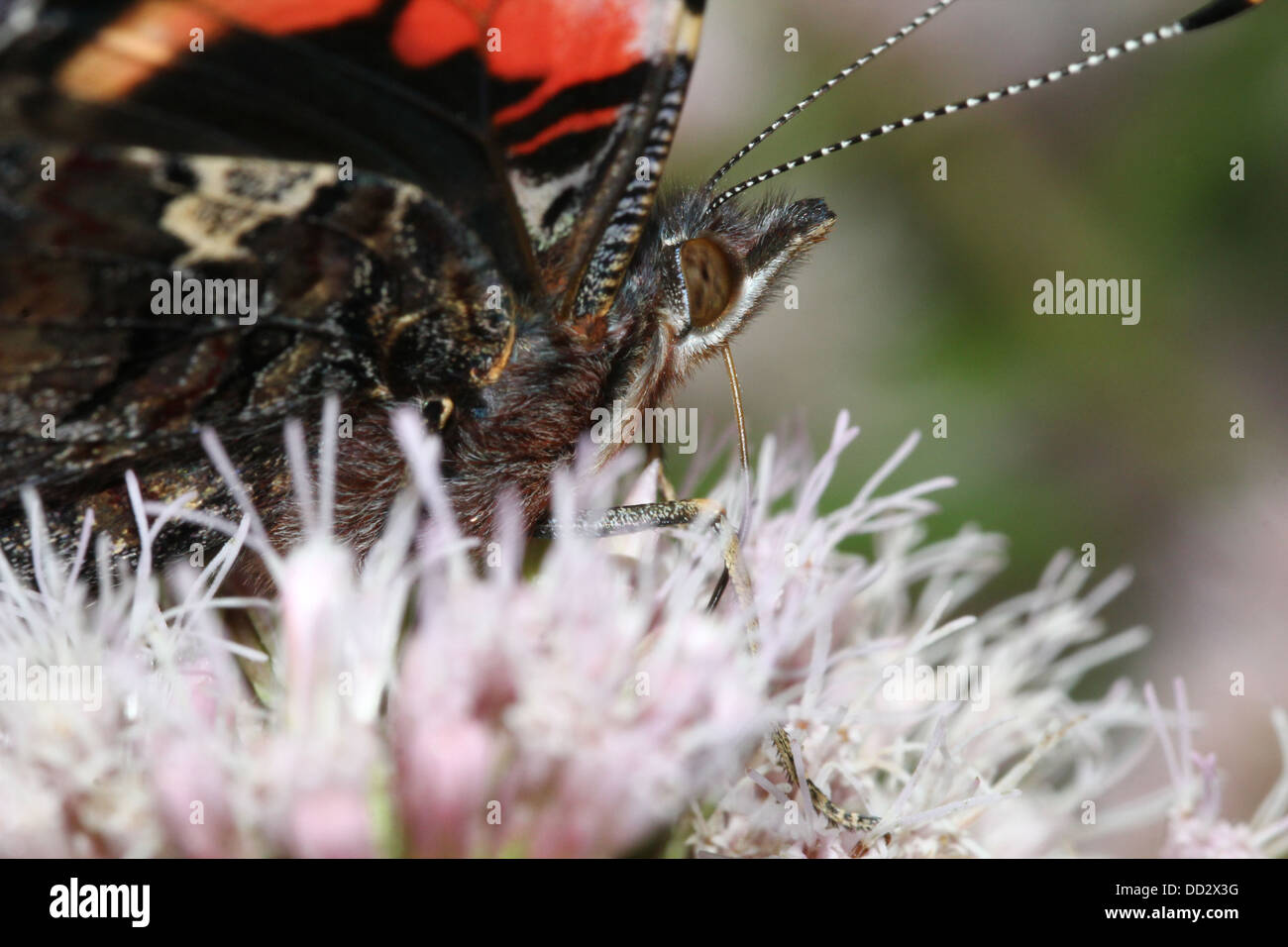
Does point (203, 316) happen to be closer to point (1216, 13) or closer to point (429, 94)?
point (429, 94)

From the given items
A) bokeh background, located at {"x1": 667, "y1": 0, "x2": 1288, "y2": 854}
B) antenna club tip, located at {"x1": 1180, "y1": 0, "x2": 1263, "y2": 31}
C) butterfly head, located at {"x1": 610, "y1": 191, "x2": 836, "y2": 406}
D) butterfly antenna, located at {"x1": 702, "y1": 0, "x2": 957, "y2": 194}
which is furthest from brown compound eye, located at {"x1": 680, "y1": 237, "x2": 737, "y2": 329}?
bokeh background, located at {"x1": 667, "y1": 0, "x2": 1288, "y2": 854}

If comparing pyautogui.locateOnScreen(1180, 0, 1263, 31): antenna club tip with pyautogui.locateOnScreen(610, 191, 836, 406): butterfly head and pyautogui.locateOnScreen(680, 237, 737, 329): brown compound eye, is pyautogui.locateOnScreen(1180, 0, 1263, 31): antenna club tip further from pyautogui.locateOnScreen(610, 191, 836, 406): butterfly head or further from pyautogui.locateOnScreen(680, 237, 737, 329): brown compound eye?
pyautogui.locateOnScreen(680, 237, 737, 329): brown compound eye

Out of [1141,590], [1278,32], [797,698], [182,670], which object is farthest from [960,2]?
[182,670]

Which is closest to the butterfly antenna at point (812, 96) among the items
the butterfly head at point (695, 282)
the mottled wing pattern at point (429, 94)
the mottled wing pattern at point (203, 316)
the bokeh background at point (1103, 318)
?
the butterfly head at point (695, 282)

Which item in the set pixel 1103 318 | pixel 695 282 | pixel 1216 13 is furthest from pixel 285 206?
pixel 1103 318

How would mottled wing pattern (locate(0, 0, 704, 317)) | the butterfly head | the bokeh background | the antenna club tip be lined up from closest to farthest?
mottled wing pattern (locate(0, 0, 704, 317)), the antenna club tip, the butterfly head, the bokeh background

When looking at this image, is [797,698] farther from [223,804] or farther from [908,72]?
[908,72]

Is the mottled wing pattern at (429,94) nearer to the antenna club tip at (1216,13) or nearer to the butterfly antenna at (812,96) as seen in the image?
the butterfly antenna at (812,96)
